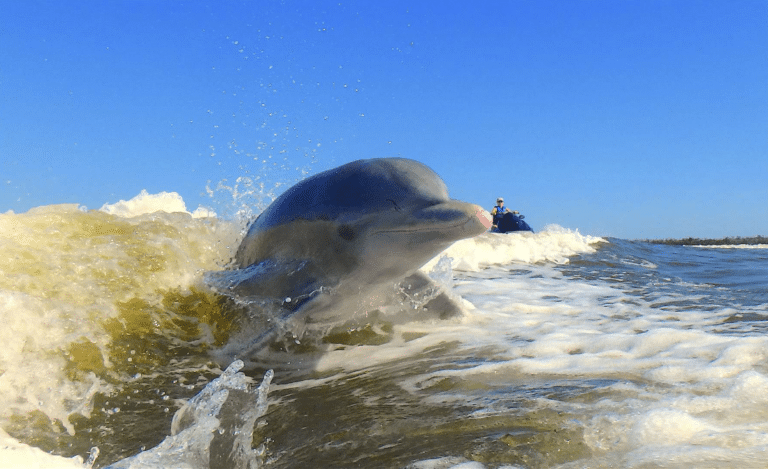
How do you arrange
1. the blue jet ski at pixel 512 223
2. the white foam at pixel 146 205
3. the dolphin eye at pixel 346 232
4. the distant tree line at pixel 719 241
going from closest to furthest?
1. the dolphin eye at pixel 346 232
2. the white foam at pixel 146 205
3. the blue jet ski at pixel 512 223
4. the distant tree line at pixel 719 241

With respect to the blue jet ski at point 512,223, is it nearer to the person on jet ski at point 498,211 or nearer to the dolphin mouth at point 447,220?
the person on jet ski at point 498,211

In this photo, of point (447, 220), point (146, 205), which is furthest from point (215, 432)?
point (146, 205)

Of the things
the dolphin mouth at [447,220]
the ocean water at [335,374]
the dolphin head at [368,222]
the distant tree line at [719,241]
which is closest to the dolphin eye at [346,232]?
the dolphin head at [368,222]

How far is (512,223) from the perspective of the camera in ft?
68.0

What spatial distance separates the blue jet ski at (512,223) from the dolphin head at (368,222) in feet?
54.3

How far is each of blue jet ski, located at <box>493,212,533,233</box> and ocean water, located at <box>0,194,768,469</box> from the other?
1383 cm

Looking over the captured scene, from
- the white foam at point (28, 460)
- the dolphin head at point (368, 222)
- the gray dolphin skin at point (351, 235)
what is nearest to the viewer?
the white foam at point (28, 460)

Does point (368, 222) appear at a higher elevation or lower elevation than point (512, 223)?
lower

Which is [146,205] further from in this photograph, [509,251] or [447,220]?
[447,220]

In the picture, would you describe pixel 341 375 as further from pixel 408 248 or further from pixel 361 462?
pixel 361 462

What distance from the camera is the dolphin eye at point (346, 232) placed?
4484 millimetres

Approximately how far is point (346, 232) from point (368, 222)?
23 centimetres

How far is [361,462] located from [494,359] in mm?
1717

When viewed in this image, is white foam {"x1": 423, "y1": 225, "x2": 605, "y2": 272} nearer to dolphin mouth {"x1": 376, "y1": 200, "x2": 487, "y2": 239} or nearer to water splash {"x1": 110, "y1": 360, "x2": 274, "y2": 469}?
dolphin mouth {"x1": 376, "y1": 200, "x2": 487, "y2": 239}
